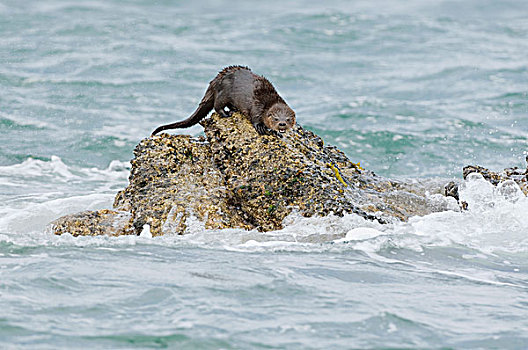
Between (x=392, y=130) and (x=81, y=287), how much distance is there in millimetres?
10342

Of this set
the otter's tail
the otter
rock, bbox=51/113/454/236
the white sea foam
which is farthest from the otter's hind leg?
the white sea foam

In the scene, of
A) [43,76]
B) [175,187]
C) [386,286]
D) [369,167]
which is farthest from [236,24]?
[386,286]

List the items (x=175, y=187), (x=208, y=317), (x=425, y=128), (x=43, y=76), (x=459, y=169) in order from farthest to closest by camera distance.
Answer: (x=43, y=76)
(x=425, y=128)
(x=459, y=169)
(x=175, y=187)
(x=208, y=317)

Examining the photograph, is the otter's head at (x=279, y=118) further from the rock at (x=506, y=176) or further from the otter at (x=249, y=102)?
the rock at (x=506, y=176)

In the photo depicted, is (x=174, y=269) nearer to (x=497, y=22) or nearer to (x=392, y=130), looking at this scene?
(x=392, y=130)

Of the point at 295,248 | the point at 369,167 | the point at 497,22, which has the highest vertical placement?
the point at 497,22

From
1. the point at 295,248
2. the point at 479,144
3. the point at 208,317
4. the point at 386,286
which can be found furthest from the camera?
the point at 479,144

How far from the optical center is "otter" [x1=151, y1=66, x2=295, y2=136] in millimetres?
7039

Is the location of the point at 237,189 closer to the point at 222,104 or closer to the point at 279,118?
the point at 279,118

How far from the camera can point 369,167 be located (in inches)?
491

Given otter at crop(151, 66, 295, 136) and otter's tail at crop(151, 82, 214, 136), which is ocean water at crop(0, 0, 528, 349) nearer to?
otter at crop(151, 66, 295, 136)

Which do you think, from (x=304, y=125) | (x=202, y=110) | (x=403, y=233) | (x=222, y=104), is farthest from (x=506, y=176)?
(x=304, y=125)

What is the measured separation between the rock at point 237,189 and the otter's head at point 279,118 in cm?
10

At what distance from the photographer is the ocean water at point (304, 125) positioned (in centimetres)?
413
